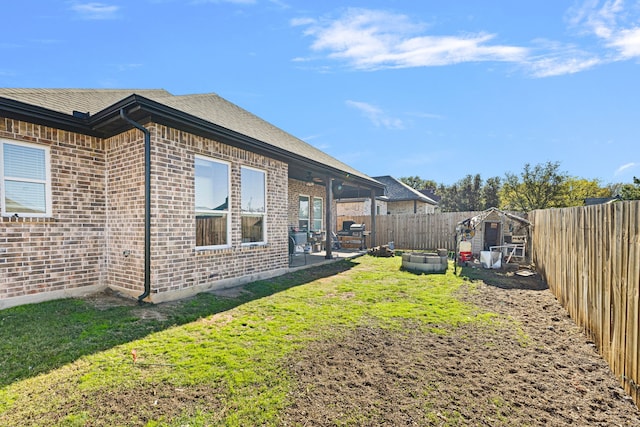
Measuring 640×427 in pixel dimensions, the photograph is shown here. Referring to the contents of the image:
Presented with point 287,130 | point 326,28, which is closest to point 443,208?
point 287,130

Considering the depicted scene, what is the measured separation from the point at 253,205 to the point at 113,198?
3.01 m

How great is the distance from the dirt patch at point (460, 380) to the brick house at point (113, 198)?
3640 millimetres

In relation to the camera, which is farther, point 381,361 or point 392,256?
point 392,256

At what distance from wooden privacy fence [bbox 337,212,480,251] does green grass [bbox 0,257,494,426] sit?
10.2 m

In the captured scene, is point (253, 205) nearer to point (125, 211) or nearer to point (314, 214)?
point (125, 211)

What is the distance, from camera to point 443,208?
42625 millimetres

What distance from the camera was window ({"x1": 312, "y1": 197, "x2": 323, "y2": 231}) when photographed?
564 inches

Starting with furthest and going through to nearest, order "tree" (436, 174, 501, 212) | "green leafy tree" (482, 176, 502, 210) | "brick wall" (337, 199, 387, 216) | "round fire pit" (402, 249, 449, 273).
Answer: "tree" (436, 174, 501, 212) → "green leafy tree" (482, 176, 502, 210) → "brick wall" (337, 199, 387, 216) → "round fire pit" (402, 249, 449, 273)

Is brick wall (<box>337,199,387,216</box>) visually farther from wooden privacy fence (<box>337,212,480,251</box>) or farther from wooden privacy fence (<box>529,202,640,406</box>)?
wooden privacy fence (<box>529,202,640,406</box>)

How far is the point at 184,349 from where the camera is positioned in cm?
362

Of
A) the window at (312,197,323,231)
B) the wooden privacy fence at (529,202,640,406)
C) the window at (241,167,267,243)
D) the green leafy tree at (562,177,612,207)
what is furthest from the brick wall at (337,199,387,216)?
the green leafy tree at (562,177,612,207)

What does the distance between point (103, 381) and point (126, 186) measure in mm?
4001

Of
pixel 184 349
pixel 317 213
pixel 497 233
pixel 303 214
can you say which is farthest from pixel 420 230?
pixel 184 349

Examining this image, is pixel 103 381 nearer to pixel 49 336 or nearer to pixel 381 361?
pixel 49 336
